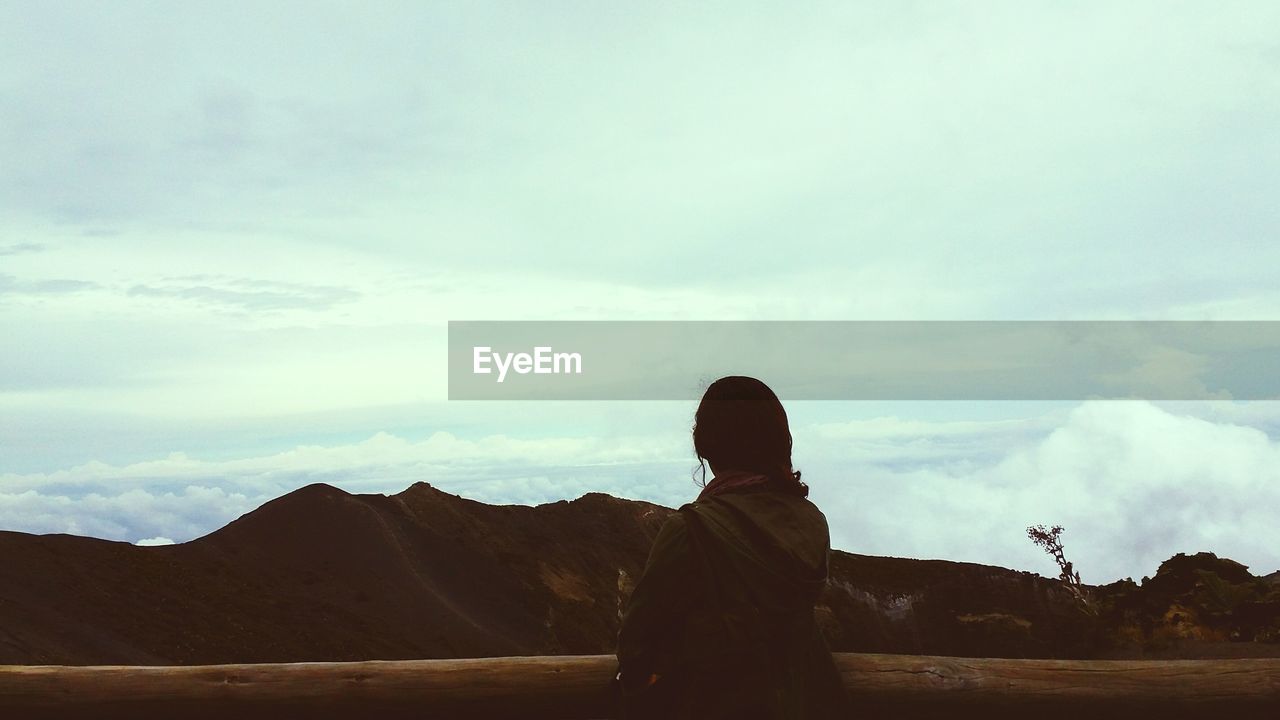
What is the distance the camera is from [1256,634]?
707 inches

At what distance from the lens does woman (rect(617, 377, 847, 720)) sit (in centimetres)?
293

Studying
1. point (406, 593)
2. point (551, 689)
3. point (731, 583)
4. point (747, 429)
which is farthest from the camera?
point (406, 593)

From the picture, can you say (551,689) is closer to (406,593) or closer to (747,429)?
(747,429)

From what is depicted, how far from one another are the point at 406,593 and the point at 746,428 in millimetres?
33463

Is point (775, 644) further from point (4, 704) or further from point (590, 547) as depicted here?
point (590, 547)

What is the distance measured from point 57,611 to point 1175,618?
24602mm

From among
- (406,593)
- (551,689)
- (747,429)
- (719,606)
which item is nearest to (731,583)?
(719,606)

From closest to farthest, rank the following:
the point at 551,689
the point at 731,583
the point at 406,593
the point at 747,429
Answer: the point at 731,583 < the point at 747,429 < the point at 551,689 < the point at 406,593

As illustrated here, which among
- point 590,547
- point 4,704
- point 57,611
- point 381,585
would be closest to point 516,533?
point 590,547

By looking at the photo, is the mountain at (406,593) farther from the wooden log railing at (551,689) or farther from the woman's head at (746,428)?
the woman's head at (746,428)

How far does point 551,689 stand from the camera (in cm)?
395

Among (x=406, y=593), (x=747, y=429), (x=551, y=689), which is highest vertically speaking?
(x=747, y=429)

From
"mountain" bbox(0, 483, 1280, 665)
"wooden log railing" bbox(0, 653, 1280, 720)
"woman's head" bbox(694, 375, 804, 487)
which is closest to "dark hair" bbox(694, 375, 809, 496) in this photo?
"woman's head" bbox(694, 375, 804, 487)

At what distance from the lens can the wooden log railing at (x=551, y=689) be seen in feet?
13.0
